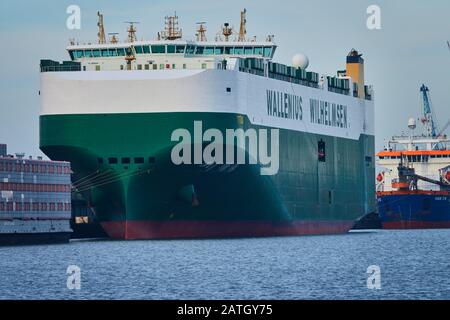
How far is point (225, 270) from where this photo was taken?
7038 cm

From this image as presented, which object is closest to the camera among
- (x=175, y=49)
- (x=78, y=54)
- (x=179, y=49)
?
(x=175, y=49)

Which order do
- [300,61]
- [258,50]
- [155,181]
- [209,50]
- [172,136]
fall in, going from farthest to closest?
[300,61], [258,50], [209,50], [155,181], [172,136]

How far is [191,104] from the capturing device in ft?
307

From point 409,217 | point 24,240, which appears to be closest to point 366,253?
point 24,240

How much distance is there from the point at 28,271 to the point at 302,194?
3986 centimetres

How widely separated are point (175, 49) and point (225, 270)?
31346mm

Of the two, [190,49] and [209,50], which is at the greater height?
[209,50]

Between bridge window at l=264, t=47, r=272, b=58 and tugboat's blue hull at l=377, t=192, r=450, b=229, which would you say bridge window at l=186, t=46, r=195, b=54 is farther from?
tugboat's blue hull at l=377, t=192, r=450, b=229

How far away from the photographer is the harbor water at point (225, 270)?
60281mm

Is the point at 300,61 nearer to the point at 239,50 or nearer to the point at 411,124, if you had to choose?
the point at 239,50
